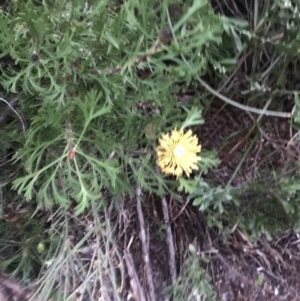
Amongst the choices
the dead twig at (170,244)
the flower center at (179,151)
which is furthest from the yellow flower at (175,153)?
the dead twig at (170,244)

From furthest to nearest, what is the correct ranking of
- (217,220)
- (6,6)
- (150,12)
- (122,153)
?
(217,220) < (6,6) < (122,153) < (150,12)

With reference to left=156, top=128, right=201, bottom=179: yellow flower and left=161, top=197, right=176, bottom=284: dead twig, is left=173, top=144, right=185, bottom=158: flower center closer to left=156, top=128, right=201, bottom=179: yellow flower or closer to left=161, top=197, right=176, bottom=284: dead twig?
left=156, top=128, right=201, bottom=179: yellow flower

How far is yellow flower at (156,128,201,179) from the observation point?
2.85ft

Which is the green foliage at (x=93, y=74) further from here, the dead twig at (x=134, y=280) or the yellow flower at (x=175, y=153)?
the dead twig at (x=134, y=280)

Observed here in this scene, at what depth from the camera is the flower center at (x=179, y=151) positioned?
87 cm

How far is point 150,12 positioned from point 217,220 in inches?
21.6

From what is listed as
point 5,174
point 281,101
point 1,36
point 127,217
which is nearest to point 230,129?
point 281,101

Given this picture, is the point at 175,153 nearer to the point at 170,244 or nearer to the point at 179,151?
the point at 179,151

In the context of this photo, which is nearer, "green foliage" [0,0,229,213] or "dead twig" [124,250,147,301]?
"green foliage" [0,0,229,213]

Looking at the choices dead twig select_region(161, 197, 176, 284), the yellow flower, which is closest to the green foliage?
the yellow flower

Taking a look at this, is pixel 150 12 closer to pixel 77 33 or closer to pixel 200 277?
pixel 77 33

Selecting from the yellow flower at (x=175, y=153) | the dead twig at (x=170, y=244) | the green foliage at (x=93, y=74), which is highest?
the green foliage at (x=93, y=74)

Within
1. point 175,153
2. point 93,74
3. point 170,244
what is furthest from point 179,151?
point 170,244

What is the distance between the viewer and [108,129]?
0.90m
